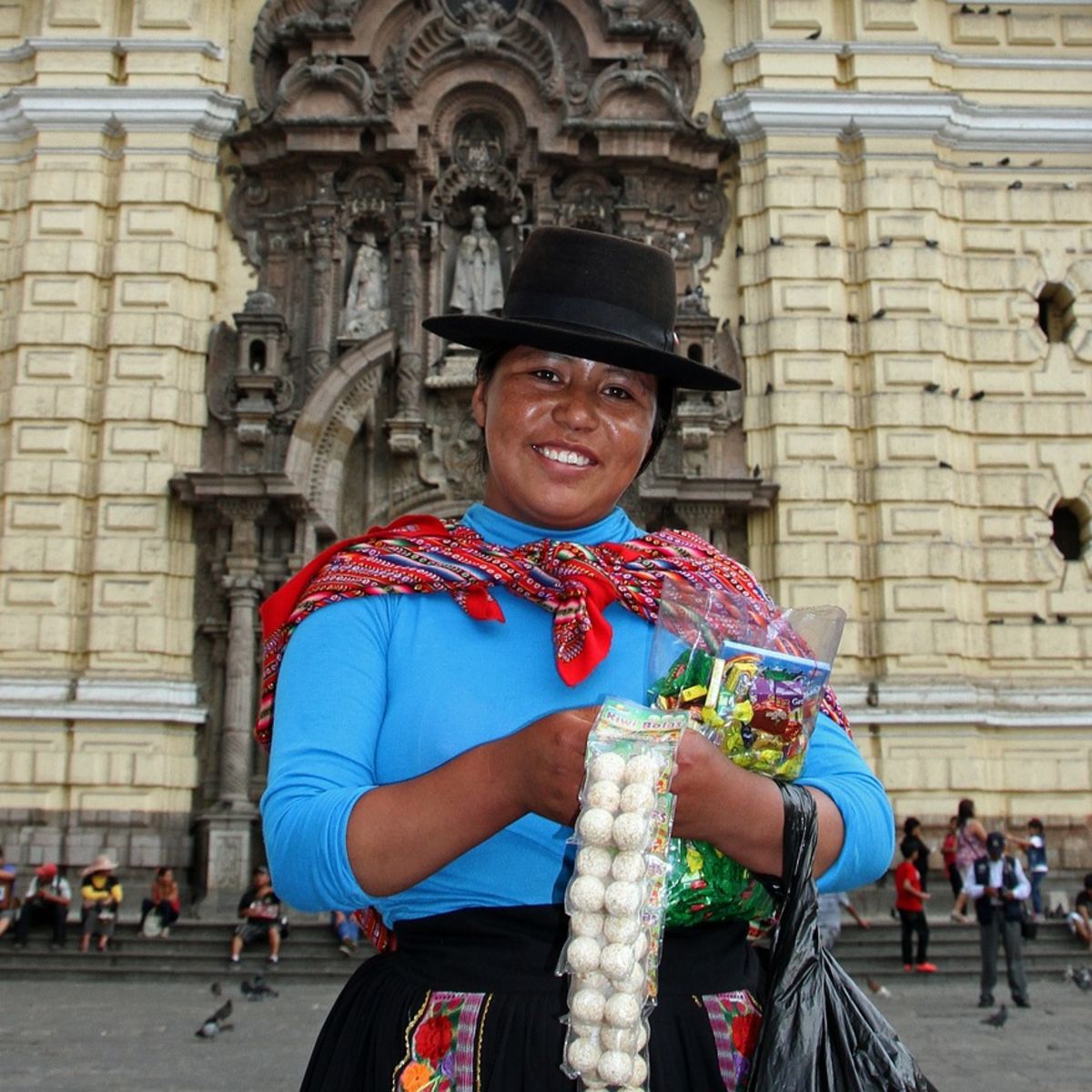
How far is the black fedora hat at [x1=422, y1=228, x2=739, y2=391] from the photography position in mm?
1965

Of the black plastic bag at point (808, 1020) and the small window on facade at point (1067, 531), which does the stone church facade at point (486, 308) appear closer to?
the small window on facade at point (1067, 531)

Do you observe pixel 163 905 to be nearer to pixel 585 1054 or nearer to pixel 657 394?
pixel 657 394

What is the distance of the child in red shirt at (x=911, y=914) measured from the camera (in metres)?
11.2

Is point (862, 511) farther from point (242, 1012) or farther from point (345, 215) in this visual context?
point (242, 1012)

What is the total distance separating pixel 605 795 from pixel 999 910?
373 inches

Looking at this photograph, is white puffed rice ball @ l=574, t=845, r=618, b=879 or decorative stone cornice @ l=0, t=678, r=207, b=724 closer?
white puffed rice ball @ l=574, t=845, r=618, b=879

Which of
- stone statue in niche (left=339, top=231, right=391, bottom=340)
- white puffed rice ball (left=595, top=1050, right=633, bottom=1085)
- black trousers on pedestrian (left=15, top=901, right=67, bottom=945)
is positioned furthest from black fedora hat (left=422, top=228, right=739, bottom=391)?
stone statue in niche (left=339, top=231, right=391, bottom=340)

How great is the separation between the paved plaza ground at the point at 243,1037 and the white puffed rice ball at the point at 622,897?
5937 mm

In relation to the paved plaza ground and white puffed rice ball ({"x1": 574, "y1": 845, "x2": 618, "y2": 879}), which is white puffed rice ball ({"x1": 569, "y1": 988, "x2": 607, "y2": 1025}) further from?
the paved plaza ground

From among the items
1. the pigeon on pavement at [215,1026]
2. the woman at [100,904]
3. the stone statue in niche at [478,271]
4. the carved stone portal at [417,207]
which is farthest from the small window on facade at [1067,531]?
the woman at [100,904]

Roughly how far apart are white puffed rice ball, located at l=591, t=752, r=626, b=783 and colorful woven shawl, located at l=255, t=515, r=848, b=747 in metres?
0.36

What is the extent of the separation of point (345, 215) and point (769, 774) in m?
14.4

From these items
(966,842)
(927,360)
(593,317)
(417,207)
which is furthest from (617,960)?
(417,207)

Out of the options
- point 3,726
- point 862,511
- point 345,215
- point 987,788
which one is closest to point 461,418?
point 345,215
